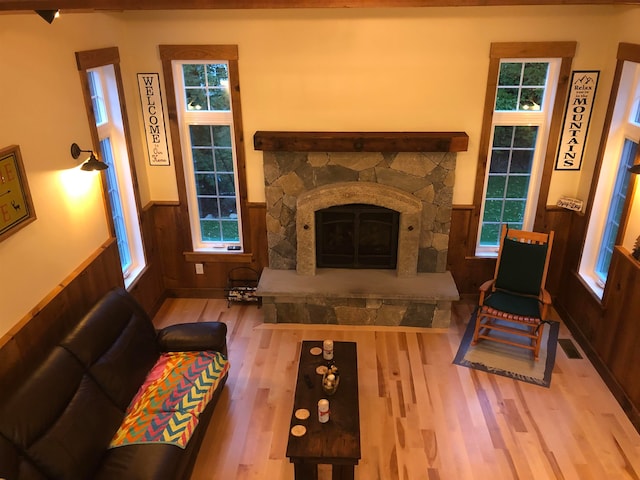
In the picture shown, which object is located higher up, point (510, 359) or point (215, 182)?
point (215, 182)

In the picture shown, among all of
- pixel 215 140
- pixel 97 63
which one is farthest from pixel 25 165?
pixel 215 140

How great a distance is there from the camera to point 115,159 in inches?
172

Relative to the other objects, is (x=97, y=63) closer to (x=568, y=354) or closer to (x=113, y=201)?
(x=113, y=201)

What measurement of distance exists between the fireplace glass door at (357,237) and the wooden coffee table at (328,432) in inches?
64.6

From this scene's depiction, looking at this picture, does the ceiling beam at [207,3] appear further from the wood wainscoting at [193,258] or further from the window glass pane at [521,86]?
the wood wainscoting at [193,258]

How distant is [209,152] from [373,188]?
1.66 m

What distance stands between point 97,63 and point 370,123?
92.0 inches

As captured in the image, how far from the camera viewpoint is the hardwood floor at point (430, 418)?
10.8 feet

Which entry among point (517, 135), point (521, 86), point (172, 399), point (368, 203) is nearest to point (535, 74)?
point (521, 86)

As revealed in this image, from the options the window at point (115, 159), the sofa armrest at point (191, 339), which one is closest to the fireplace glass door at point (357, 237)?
the sofa armrest at point (191, 339)

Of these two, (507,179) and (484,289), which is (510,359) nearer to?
(484,289)

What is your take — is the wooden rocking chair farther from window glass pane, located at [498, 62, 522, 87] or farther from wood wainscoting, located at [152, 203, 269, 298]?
wood wainscoting, located at [152, 203, 269, 298]

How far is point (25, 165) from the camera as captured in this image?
9.80ft

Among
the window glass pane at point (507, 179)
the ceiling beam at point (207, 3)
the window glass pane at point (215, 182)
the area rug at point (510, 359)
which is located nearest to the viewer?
the ceiling beam at point (207, 3)
